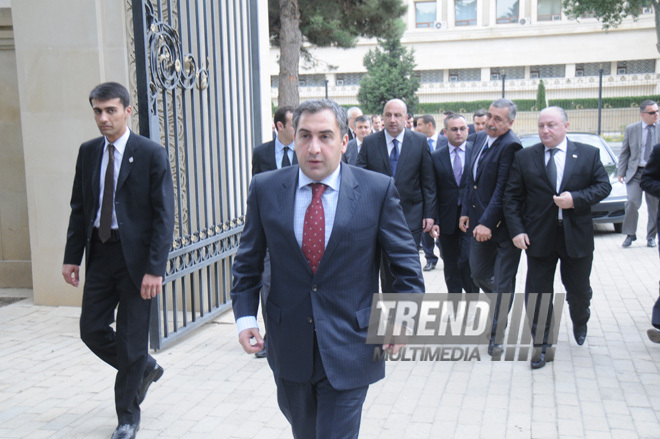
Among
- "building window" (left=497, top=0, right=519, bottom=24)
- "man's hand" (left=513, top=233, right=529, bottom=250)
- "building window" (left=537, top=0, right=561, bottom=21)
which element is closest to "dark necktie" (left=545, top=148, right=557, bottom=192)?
"man's hand" (left=513, top=233, right=529, bottom=250)

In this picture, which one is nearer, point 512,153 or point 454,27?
point 512,153

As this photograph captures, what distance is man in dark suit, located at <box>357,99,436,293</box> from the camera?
660 centimetres

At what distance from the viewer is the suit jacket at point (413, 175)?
6.61 metres

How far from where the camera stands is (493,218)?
585 centimetres

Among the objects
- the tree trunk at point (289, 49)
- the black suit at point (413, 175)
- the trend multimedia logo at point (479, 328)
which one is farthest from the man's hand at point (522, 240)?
the tree trunk at point (289, 49)

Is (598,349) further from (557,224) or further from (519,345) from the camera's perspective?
(557,224)

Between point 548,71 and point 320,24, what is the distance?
41835 millimetres

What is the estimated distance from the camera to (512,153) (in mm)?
5812

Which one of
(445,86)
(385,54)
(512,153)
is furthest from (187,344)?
(445,86)

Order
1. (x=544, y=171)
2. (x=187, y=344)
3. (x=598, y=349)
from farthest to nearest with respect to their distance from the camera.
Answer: (x=187, y=344) < (x=598, y=349) < (x=544, y=171)

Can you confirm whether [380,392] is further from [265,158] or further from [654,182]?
[654,182]

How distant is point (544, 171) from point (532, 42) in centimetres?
5536

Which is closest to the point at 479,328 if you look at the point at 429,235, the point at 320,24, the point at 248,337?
the point at 429,235

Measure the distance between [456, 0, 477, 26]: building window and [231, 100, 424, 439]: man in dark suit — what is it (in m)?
59.1
